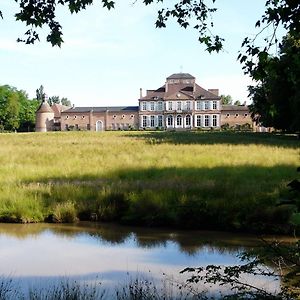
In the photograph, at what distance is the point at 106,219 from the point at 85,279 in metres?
4.74

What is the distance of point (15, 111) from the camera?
106 meters

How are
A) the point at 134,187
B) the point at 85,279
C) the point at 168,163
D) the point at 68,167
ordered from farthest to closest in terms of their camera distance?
the point at 168,163 → the point at 68,167 → the point at 134,187 → the point at 85,279

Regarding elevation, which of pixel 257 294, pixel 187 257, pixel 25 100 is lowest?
pixel 187 257

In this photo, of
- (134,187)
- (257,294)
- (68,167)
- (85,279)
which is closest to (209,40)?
(257,294)

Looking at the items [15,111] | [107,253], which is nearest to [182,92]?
[15,111]

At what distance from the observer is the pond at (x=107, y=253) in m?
8.01

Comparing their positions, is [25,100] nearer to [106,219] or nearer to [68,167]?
[68,167]

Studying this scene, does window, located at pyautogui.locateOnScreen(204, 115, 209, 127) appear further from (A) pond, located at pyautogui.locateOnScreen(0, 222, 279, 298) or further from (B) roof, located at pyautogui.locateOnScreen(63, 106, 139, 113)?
(A) pond, located at pyautogui.locateOnScreen(0, 222, 279, 298)

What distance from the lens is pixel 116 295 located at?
6.64 metres

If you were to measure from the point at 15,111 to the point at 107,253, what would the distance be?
10116cm

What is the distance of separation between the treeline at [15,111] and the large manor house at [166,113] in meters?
3.36

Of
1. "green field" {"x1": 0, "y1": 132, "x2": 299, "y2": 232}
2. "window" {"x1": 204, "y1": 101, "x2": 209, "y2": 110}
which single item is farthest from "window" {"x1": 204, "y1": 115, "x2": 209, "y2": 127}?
"green field" {"x1": 0, "y1": 132, "x2": 299, "y2": 232}

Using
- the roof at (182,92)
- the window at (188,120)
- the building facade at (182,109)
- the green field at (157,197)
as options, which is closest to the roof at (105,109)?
the building facade at (182,109)

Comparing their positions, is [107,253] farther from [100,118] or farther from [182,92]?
[100,118]
